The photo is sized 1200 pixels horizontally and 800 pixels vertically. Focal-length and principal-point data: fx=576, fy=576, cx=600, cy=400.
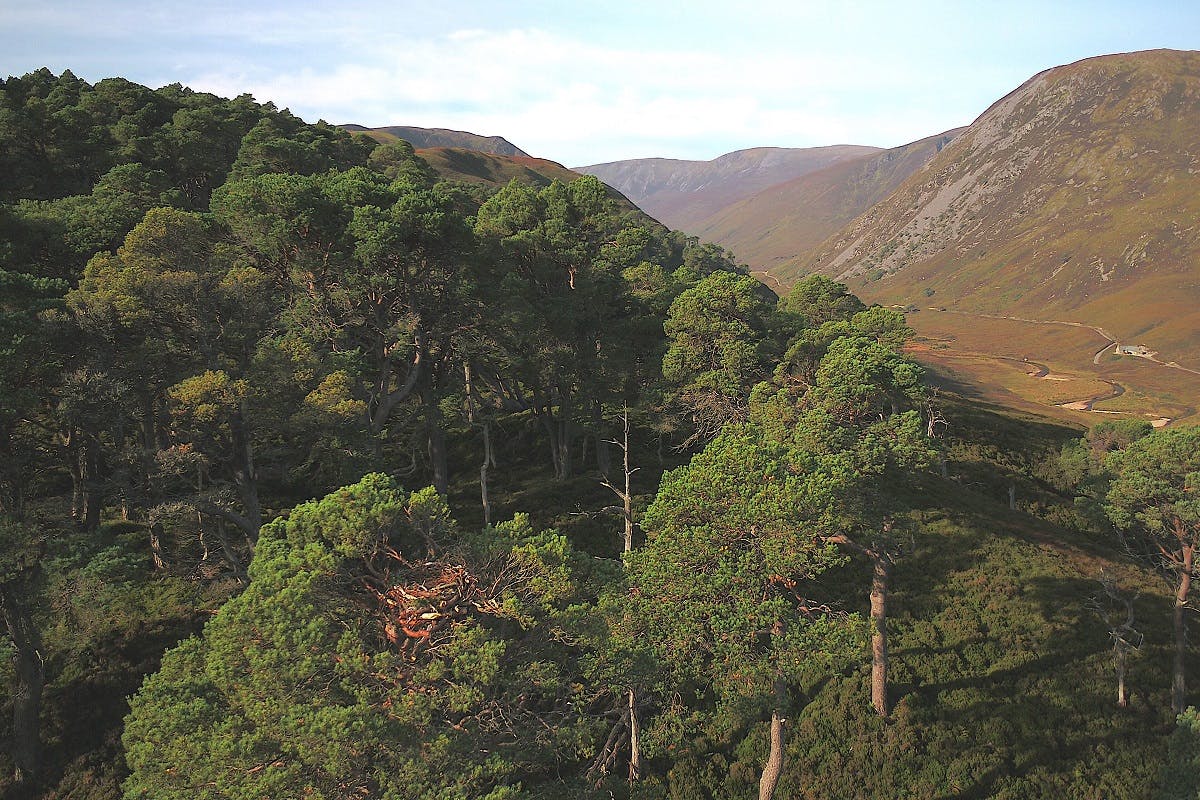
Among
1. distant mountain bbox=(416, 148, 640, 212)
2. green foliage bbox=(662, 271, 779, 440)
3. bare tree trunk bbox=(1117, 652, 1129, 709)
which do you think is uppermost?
distant mountain bbox=(416, 148, 640, 212)

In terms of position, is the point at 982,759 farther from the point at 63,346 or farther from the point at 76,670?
the point at 63,346

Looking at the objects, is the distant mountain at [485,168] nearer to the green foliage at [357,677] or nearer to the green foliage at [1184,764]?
the green foliage at [357,677]

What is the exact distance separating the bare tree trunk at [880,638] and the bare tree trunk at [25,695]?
93.8ft

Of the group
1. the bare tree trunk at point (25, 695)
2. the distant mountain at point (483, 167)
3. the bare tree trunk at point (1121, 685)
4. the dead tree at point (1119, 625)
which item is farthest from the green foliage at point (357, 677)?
the distant mountain at point (483, 167)

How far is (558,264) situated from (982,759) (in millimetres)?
31998

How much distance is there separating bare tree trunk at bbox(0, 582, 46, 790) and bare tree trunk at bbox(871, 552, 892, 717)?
93.8 ft

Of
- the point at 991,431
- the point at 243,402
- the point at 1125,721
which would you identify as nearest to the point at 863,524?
the point at 1125,721

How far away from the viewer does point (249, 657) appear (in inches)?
463

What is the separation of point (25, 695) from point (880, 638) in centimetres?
2931

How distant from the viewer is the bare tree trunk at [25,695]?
18031mm

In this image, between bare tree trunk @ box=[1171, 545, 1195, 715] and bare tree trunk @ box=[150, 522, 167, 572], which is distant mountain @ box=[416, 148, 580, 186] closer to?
bare tree trunk @ box=[150, 522, 167, 572]

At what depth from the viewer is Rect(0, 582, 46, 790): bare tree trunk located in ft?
59.2

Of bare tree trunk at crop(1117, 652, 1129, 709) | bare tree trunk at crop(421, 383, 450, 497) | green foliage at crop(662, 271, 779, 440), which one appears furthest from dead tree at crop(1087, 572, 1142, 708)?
bare tree trunk at crop(421, 383, 450, 497)

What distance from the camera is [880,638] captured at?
21469mm
